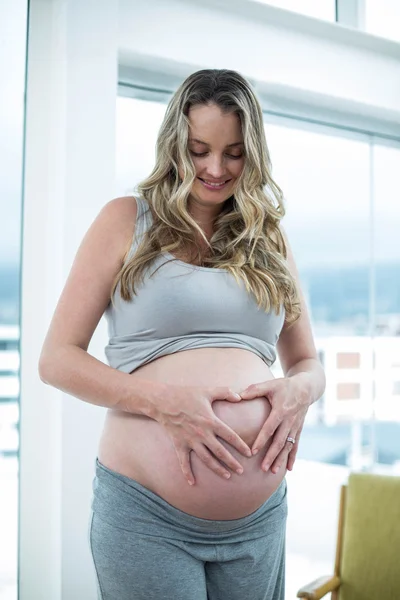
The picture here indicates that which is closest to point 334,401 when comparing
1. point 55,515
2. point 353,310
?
point 353,310

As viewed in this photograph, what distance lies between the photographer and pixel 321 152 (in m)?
3.10

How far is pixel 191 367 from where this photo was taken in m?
1.15

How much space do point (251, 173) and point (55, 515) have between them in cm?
117

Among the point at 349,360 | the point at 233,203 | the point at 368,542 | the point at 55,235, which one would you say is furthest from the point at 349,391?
the point at 233,203

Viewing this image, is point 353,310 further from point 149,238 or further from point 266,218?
point 149,238

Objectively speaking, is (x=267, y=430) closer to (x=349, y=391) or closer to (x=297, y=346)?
(x=297, y=346)

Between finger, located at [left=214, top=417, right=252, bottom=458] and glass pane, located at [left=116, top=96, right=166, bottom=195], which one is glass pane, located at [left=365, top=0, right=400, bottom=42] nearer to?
glass pane, located at [left=116, top=96, right=166, bottom=195]

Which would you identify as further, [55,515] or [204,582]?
[55,515]

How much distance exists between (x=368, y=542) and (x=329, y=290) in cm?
203

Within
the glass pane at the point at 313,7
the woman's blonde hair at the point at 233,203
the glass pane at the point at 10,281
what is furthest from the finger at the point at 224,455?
the glass pane at the point at 313,7

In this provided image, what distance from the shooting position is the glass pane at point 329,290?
3076 mm

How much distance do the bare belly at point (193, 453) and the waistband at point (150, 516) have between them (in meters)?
0.01

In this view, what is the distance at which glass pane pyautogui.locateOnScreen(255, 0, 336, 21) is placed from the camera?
2.54 metres

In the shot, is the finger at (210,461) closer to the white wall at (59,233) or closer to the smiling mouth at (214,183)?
the smiling mouth at (214,183)
